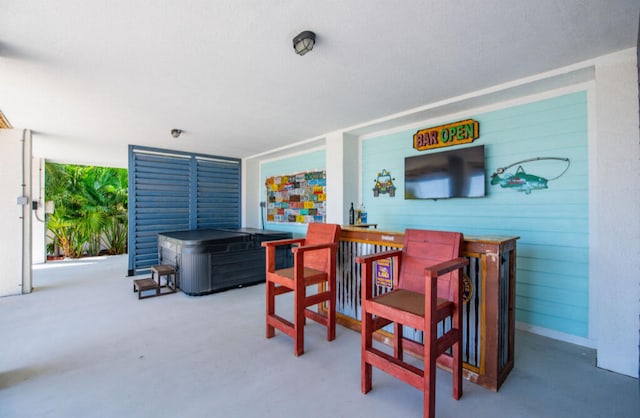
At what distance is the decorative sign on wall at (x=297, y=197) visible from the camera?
5324mm

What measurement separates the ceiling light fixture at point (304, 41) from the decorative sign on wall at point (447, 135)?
7.21 feet

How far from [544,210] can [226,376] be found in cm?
326

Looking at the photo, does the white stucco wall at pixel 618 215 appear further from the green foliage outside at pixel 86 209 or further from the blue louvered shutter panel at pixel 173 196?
the green foliage outside at pixel 86 209

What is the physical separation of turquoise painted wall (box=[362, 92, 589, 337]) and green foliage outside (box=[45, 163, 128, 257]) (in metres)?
8.22

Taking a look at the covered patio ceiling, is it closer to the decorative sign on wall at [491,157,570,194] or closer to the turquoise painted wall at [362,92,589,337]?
the turquoise painted wall at [362,92,589,337]

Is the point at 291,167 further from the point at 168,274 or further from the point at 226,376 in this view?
the point at 226,376

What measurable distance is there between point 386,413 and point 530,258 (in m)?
2.25

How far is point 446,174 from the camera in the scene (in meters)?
3.48

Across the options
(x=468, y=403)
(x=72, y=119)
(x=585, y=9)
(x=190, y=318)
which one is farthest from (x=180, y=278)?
(x=585, y=9)

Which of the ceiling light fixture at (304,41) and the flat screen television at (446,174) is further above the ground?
the ceiling light fixture at (304,41)

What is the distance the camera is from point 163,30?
1.97m

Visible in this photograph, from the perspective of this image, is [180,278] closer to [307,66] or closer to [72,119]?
[72,119]

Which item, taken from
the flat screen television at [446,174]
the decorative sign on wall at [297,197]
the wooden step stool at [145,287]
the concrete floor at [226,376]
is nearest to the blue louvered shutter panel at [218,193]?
the decorative sign on wall at [297,197]

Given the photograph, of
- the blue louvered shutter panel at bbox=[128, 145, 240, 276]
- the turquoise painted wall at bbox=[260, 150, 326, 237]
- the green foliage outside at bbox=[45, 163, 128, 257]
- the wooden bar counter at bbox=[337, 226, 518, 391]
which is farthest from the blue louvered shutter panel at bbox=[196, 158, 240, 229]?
the wooden bar counter at bbox=[337, 226, 518, 391]
